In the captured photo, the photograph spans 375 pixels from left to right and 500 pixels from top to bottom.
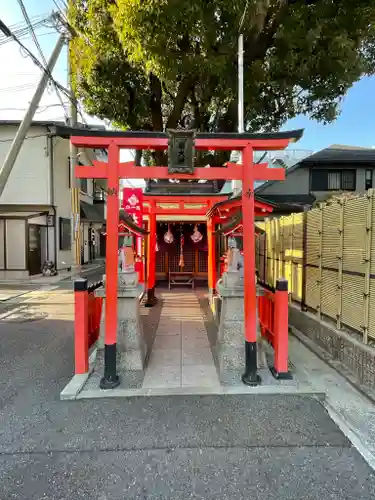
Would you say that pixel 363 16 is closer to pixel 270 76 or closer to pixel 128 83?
pixel 270 76

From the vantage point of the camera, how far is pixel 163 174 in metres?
4.53

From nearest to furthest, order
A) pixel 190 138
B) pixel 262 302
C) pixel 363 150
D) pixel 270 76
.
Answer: pixel 190 138 < pixel 262 302 < pixel 270 76 < pixel 363 150

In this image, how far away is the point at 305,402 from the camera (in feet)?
13.1

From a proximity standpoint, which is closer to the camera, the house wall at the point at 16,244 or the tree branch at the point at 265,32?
the tree branch at the point at 265,32

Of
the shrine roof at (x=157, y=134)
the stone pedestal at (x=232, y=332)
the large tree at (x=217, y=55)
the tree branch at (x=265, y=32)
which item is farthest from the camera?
the tree branch at (x=265, y=32)

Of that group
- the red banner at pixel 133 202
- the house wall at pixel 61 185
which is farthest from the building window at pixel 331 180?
the house wall at pixel 61 185

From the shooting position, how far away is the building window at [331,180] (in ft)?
60.8

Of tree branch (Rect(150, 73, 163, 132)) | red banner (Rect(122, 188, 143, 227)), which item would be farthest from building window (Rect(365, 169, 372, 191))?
red banner (Rect(122, 188, 143, 227))

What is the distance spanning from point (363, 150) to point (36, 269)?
22140mm

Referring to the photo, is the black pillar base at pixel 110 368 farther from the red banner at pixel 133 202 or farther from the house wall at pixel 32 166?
the house wall at pixel 32 166

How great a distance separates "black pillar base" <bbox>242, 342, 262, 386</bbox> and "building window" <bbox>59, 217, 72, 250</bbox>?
1647cm

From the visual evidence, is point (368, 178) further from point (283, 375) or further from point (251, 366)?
→ point (251, 366)

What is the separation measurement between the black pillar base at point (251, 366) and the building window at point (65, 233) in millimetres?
16469

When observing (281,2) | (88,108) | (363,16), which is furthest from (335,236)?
(88,108)
